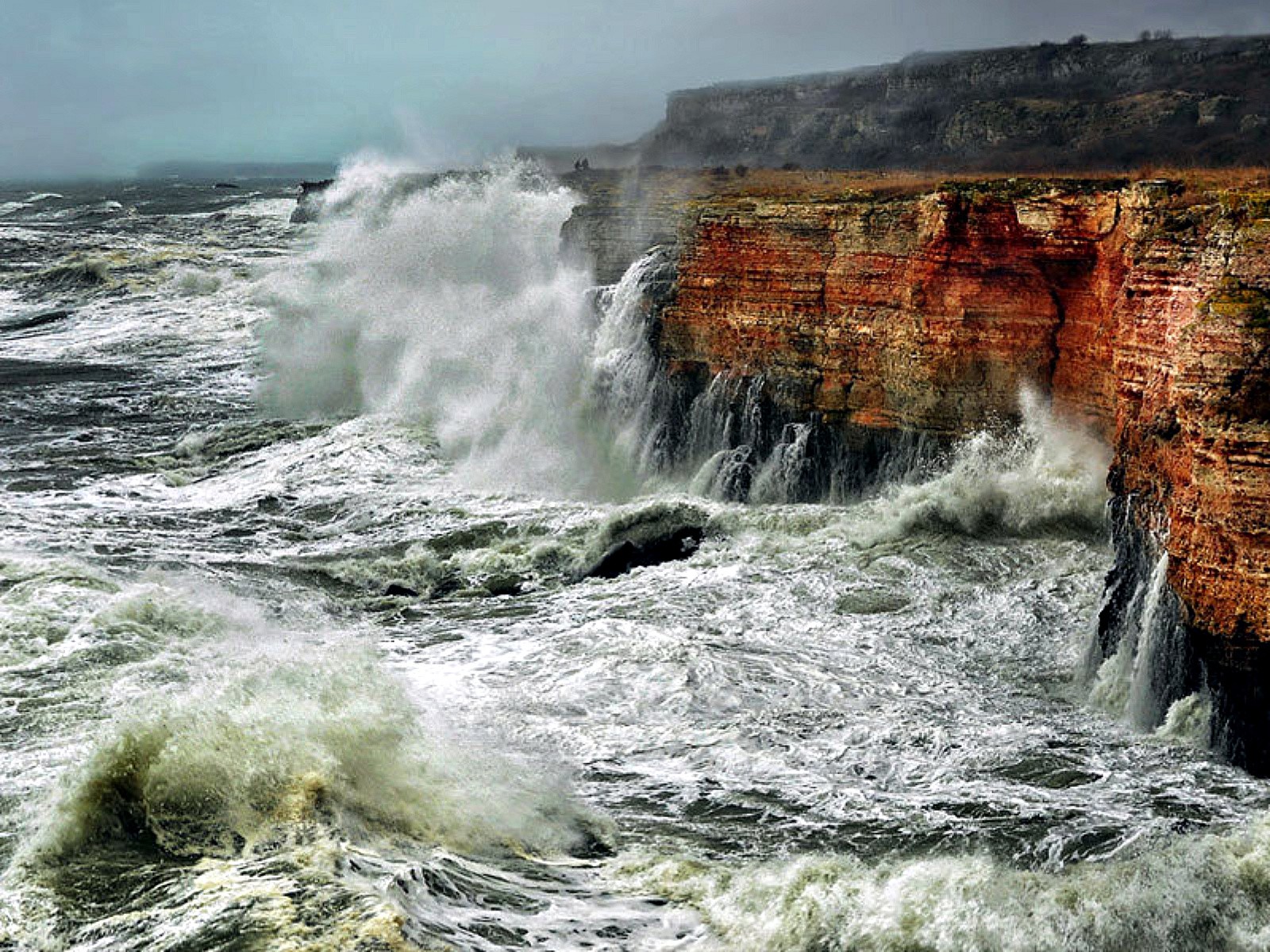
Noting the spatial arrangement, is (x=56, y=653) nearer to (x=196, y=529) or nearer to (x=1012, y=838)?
(x=196, y=529)

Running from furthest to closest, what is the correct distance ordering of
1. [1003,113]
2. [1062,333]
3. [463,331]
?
[1003,113]
[463,331]
[1062,333]

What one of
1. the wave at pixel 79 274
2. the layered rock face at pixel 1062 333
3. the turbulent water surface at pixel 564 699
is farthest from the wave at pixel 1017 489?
the wave at pixel 79 274

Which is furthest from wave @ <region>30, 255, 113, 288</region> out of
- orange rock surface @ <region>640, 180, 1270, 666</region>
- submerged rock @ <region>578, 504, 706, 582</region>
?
submerged rock @ <region>578, 504, 706, 582</region>

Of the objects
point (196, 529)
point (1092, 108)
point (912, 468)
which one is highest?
point (1092, 108)

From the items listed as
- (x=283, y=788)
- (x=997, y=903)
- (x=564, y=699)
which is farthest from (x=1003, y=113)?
(x=283, y=788)

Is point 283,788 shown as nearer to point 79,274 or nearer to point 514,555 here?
point 514,555

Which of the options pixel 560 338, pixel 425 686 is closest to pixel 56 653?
pixel 425 686
